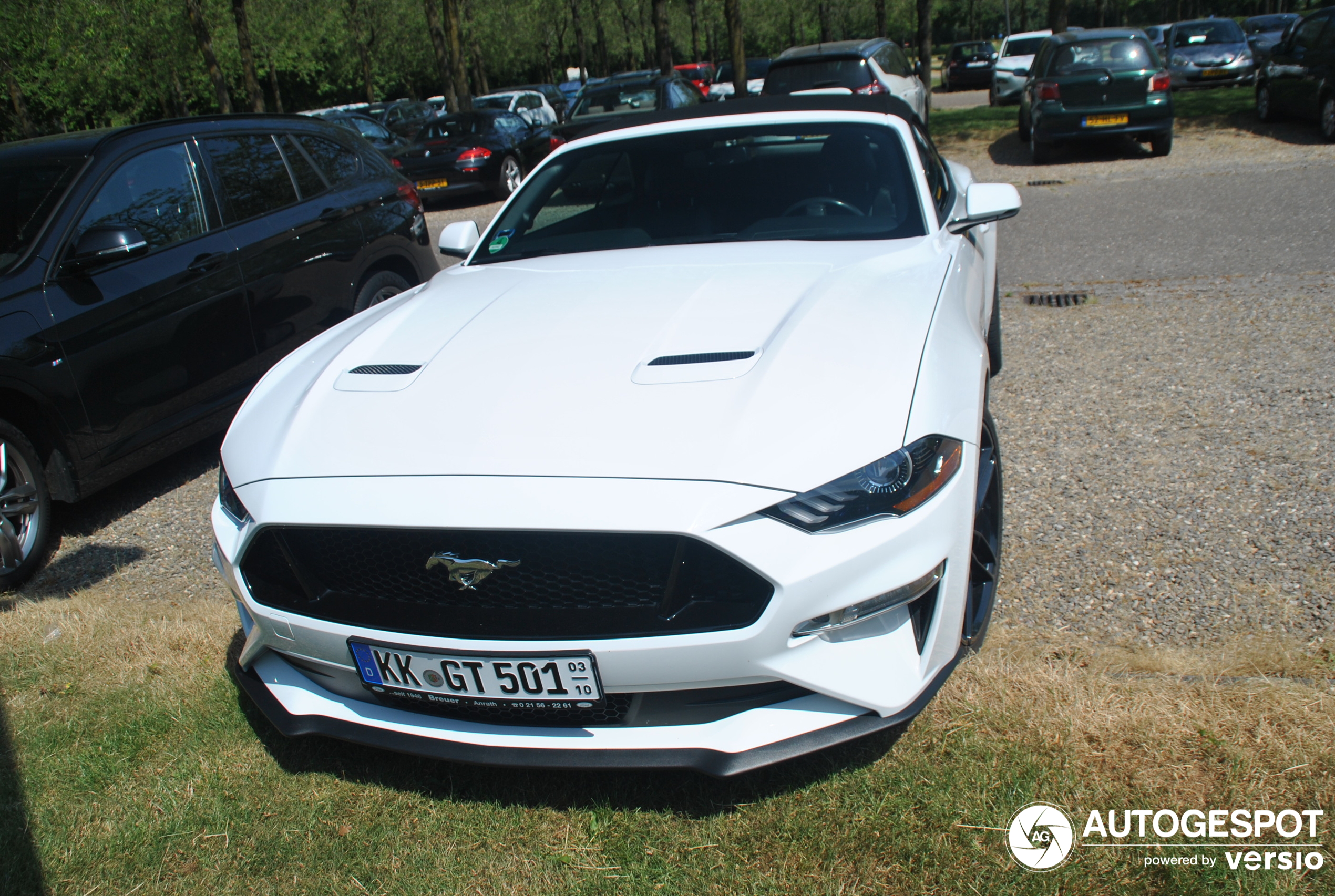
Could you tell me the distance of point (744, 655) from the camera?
6.54ft

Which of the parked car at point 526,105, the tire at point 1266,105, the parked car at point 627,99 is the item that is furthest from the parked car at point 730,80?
the tire at point 1266,105

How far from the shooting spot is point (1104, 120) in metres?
12.6

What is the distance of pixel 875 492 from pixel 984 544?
0.83 m

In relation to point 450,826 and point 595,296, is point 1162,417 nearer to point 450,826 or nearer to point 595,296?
point 595,296

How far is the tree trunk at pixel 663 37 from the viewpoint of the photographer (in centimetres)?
2098

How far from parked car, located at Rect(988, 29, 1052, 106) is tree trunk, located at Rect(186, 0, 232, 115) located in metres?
16.9

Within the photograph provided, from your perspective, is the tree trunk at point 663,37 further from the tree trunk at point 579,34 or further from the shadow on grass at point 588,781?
the shadow on grass at point 588,781

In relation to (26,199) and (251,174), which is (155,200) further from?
(251,174)

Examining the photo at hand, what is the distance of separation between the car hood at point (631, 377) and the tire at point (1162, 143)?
38.3ft

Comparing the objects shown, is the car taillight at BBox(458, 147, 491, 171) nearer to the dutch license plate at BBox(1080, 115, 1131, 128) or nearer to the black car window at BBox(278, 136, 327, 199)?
the dutch license plate at BBox(1080, 115, 1131, 128)

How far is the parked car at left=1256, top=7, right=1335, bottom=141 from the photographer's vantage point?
12.6 metres

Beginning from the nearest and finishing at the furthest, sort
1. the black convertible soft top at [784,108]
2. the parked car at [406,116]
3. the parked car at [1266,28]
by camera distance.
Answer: the black convertible soft top at [784,108] < the parked car at [1266,28] < the parked car at [406,116]

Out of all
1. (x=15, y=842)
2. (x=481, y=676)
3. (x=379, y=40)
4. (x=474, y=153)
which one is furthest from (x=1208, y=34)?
(x=379, y=40)

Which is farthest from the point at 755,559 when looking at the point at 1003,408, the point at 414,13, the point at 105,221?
the point at 414,13
